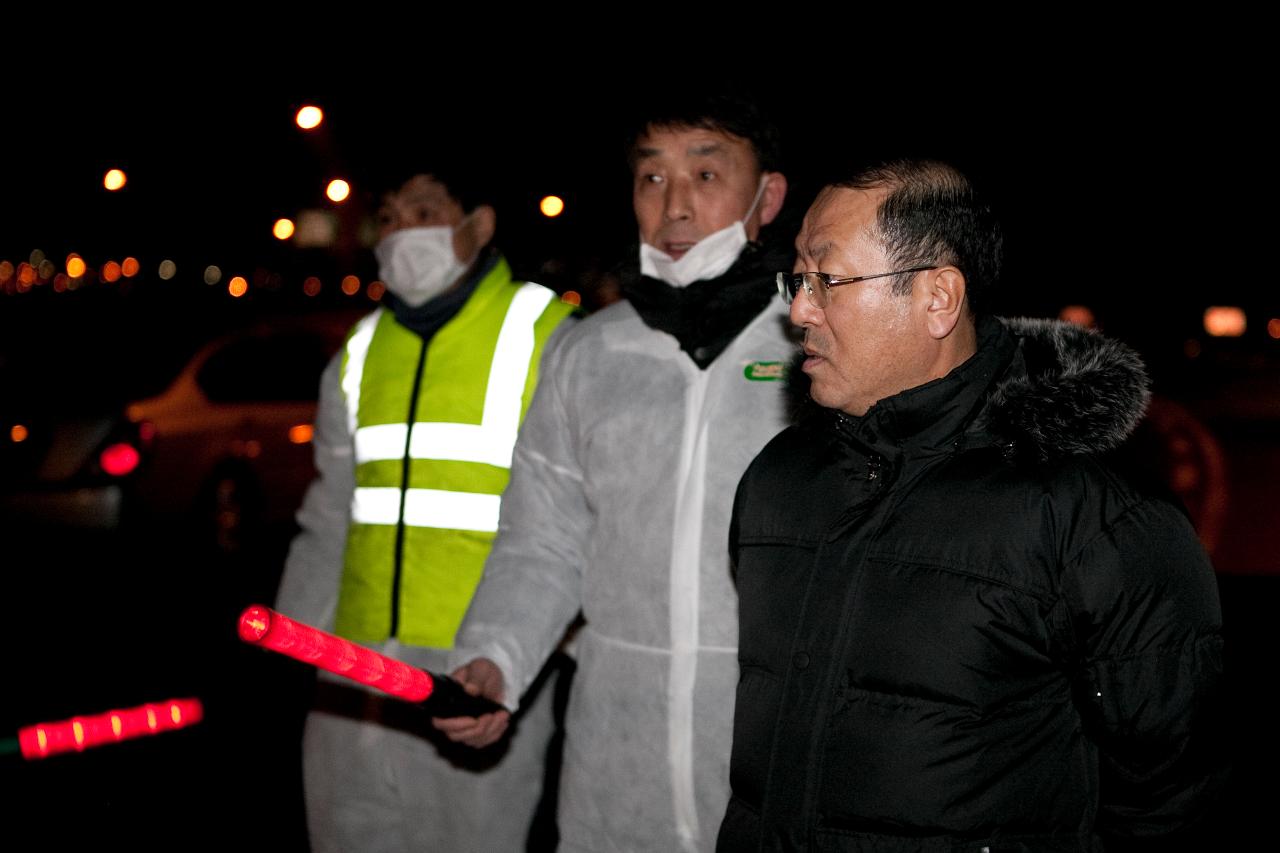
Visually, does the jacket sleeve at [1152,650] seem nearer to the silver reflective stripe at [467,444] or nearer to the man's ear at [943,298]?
the man's ear at [943,298]

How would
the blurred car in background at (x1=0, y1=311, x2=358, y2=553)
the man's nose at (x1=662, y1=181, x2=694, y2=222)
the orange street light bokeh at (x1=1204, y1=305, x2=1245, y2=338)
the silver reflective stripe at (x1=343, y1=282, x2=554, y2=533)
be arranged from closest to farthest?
the man's nose at (x1=662, y1=181, x2=694, y2=222)
the silver reflective stripe at (x1=343, y1=282, x2=554, y2=533)
the blurred car in background at (x1=0, y1=311, x2=358, y2=553)
the orange street light bokeh at (x1=1204, y1=305, x2=1245, y2=338)

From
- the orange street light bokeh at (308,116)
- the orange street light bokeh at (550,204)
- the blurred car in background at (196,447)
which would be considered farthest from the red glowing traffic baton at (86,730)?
the blurred car in background at (196,447)

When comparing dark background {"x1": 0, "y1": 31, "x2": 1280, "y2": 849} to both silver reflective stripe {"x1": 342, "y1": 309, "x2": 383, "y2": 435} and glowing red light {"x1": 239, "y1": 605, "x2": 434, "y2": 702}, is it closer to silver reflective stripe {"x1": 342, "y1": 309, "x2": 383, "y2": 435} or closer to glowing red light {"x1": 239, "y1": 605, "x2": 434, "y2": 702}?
silver reflective stripe {"x1": 342, "y1": 309, "x2": 383, "y2": 435}

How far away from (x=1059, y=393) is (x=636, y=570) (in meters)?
1.24

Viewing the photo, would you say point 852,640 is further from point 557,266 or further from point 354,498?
point 557,266

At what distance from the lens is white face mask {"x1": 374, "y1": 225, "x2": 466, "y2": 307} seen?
163 inches

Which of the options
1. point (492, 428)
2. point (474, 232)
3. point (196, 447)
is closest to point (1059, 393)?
point (492, 428)

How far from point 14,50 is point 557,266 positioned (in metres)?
10.0

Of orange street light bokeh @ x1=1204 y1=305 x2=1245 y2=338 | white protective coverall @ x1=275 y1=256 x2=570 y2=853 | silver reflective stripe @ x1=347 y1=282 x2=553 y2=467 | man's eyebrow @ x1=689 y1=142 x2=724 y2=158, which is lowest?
white protective coverall @ x1=275 y1=256 x2=570 y2=853

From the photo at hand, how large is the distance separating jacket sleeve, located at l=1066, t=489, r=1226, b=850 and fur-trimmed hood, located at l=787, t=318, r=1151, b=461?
0.17 meters

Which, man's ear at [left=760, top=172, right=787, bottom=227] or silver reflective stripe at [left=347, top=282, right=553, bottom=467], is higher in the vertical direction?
man's ear at [left=760, top=172, right=787, bottom=227]

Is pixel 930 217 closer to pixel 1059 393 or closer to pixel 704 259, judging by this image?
pixel 1059 393

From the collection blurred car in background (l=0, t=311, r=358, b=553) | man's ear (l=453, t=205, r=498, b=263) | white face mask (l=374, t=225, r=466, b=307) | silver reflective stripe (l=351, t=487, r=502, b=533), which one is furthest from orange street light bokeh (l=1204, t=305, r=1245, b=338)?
silver reflective stripe (l=351, t=487, r=502, b=533)

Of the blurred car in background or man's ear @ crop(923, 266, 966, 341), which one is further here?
the blurred car in background
